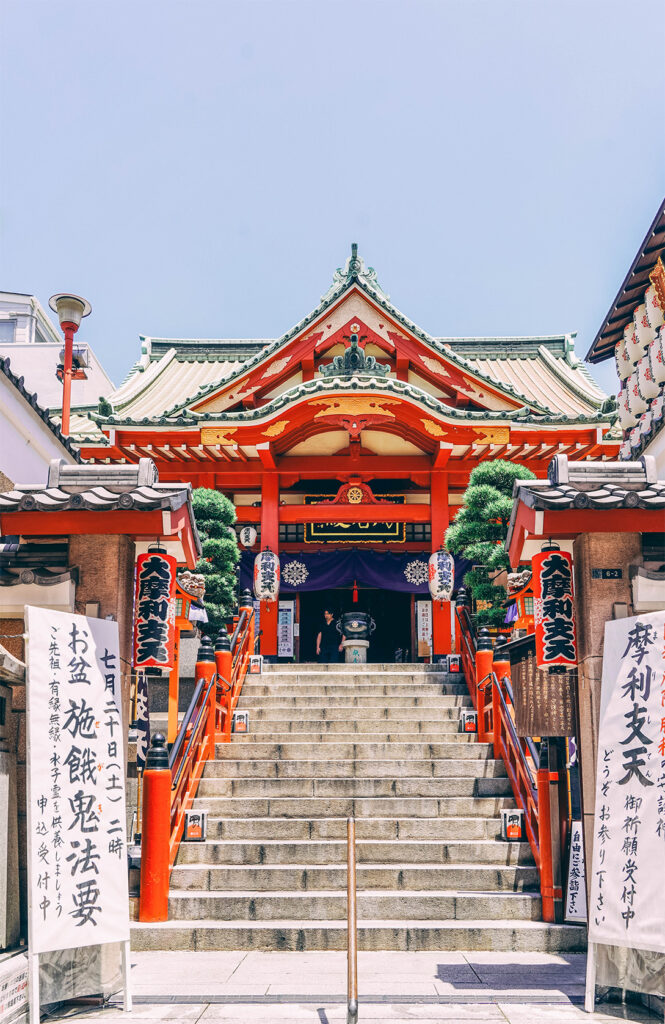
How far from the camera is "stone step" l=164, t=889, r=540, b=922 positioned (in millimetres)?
7812

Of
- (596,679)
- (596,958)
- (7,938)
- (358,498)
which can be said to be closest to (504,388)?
(358,498)

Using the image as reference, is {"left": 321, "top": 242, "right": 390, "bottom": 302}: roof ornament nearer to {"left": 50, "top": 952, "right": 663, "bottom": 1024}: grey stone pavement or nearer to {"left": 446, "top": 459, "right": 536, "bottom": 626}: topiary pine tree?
{"left": 446, "top": 459, "right": 536, "bottom": 626}: topiary pine tree

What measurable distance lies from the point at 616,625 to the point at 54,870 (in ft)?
12.5

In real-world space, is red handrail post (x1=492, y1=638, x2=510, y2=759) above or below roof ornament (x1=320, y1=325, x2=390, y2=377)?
below

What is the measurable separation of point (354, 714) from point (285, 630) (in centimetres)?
677

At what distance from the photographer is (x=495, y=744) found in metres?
10.4

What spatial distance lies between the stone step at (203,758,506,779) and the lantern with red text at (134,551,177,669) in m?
3.57

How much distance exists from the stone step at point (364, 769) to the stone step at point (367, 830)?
3.21 feet

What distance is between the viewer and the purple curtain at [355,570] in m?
19.0

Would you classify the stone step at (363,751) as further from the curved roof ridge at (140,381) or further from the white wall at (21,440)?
the curved roof ridge at (140,381)

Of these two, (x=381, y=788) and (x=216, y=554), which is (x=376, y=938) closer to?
(x=381, y=788)

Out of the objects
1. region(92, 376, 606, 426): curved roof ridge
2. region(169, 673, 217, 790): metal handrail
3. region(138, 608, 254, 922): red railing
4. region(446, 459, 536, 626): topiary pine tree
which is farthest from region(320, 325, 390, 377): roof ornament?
region(169, 673, 217, 790): metal handrail

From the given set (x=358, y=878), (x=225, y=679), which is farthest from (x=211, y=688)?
(x=358, y=878)

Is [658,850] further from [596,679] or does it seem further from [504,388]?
[504,388]
